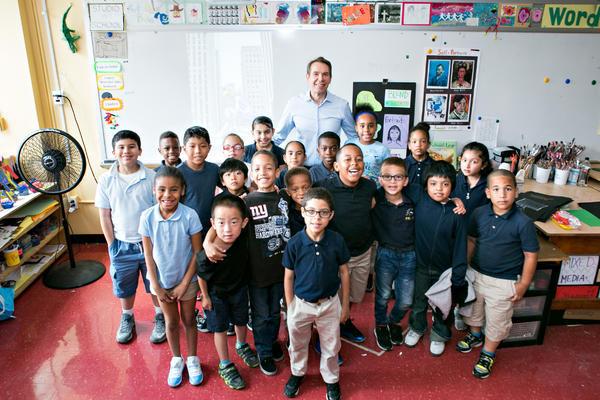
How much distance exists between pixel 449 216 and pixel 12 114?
3.52 metres

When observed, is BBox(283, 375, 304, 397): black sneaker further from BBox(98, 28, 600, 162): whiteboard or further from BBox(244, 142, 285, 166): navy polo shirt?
BBox(98, 28, 600, 162): whiteboard

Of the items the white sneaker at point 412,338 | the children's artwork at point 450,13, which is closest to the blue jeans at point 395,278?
the white sneaker at point 412,338

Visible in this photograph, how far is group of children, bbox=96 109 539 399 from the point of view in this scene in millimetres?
1980

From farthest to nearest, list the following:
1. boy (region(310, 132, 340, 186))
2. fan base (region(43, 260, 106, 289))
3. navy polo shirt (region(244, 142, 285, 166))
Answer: fan base (region(43, 260, 106, 289)) < navy polo shirt (region(244, 142, 285, 166)) < boy (region(310, 132, 340, 186))

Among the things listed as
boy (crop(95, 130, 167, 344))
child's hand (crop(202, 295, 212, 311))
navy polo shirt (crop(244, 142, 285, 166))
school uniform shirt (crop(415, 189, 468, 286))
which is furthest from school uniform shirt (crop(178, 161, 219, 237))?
school uniform shirt (crop(415, 189, 468, 286))

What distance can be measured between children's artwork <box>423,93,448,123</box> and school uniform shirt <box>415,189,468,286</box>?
1.51 meters

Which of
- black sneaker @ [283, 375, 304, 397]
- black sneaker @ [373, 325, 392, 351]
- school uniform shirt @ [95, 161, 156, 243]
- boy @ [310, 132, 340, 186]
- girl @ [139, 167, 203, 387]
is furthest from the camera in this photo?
boy @ [310, 132, 340, 186]

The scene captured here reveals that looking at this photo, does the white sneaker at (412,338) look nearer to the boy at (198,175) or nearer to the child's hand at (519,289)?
the child's hand at (519,289)

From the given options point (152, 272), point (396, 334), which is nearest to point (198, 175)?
point (152, 272)

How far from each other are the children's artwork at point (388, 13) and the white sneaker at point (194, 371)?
281 centimetres

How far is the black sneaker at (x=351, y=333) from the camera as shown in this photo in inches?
101

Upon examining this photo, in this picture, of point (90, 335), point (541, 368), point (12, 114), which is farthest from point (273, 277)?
point (12, 114)

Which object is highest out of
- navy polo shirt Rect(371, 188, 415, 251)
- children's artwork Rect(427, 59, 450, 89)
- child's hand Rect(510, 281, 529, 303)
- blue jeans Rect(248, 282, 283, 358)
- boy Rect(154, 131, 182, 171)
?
children's artwork Rect(427, 59, 450, 89)

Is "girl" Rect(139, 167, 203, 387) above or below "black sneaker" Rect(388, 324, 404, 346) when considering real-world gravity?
above
